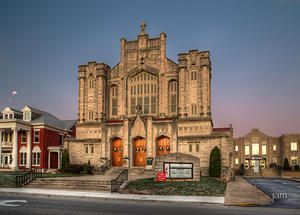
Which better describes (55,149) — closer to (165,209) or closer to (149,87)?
(149,87)

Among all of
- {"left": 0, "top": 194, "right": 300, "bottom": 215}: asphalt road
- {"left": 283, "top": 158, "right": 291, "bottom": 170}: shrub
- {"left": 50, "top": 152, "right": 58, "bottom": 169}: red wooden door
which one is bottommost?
{"left": 283, "top": 158, "right": 291, "bottom": 170}: shrub

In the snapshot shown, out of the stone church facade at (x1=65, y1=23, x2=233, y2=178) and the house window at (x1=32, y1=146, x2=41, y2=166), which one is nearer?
the stone church facade at (x1=65, y1=23, x2=233, y2=178)

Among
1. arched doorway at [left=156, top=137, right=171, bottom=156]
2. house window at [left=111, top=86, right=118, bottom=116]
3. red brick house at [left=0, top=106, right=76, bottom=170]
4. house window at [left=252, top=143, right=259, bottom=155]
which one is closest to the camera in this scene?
arched doorway at [left=156, top=137, right=171, bottom=156]

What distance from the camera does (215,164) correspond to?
34.7 m

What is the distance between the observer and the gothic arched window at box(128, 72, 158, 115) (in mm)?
42125

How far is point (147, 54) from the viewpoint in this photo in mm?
42812

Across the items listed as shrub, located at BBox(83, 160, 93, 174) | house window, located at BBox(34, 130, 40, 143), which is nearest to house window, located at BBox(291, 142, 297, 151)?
shrub, located at BBox(83, 160, 93, 174)

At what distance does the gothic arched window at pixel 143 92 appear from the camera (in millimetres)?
42125

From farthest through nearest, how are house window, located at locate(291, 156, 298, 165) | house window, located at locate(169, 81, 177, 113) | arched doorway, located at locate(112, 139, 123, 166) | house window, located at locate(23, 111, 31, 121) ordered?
1. house window, located at locate(291, 156, 298, 165)
2. house window, located at locate(23, 111, 31, 121)
3. house window, located at locate(169, 81, 177, 113)
4. arched doorway, located at locate(112, 139, 123, 166)

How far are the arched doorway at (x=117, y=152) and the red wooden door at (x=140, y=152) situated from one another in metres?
2.11

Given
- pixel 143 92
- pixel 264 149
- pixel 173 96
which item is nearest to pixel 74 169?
pixel 143 92

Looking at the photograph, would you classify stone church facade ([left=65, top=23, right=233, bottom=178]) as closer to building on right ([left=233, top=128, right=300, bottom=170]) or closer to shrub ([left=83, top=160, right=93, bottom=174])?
shrub ([left=83, top=160, right=93, bottom=174])

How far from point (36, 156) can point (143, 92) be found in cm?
2063

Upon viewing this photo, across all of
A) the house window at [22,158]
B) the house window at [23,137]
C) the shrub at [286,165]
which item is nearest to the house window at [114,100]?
the house window at [23,137]
